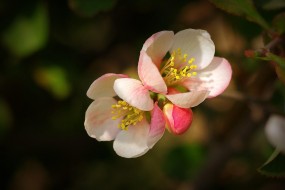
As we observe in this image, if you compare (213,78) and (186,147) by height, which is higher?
(213,78)

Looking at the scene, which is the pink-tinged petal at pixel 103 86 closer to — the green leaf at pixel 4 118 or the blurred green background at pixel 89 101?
the blurred green background at pixel 89 101

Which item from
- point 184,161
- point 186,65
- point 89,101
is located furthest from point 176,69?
point 184,161

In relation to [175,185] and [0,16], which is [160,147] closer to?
[175,185]

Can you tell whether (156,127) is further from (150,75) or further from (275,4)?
(275,4)

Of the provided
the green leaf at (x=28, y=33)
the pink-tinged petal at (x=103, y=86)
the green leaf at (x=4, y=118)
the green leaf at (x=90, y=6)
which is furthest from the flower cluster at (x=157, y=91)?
the green leaf at (x=4, y=118)

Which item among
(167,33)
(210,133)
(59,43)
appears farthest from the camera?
(210,133)

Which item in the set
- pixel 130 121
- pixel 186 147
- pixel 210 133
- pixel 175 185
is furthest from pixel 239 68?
pixel 175 185
